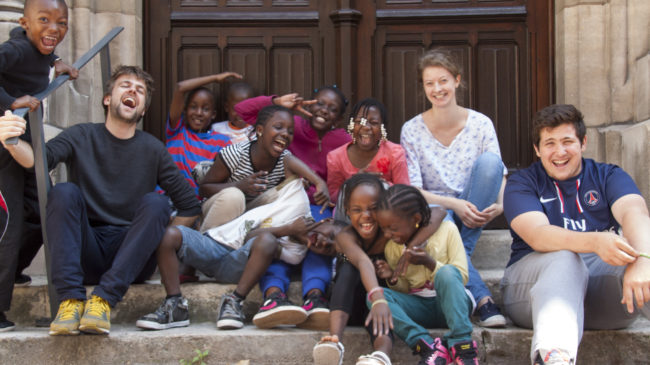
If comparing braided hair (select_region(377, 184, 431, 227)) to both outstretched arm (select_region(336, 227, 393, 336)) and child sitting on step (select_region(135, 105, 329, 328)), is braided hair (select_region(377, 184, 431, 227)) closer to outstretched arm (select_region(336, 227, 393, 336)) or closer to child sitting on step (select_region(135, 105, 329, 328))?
outstretched arm (select_region(336, 227, 393, 336))

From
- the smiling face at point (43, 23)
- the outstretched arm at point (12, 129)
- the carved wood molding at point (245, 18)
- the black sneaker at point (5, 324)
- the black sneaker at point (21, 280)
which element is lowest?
the black sneaker at point (5, 324)

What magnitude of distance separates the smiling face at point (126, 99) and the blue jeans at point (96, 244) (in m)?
0.51

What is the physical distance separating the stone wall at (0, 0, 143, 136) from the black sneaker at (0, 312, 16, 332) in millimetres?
1266

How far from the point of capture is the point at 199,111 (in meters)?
4.57

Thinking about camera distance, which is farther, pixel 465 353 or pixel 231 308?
pixel 231 308

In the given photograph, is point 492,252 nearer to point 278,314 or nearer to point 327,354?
point 278,314

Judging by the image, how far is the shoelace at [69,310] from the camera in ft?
9.67

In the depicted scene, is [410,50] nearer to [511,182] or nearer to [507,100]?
[507,100]

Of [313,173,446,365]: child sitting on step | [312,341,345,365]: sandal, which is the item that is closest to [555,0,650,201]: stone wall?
[313,173,446,365]: child sitting on step

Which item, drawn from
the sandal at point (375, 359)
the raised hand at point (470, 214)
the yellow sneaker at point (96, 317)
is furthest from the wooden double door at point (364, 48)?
the sandal at point (375, 359)

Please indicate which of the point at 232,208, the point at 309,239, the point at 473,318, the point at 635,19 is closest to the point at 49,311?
the point at 232,208

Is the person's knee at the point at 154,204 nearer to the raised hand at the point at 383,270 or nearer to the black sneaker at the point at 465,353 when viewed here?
the raised hand at the point at 383,270

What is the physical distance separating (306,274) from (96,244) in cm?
101

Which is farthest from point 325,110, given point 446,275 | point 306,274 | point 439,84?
point 446,275
